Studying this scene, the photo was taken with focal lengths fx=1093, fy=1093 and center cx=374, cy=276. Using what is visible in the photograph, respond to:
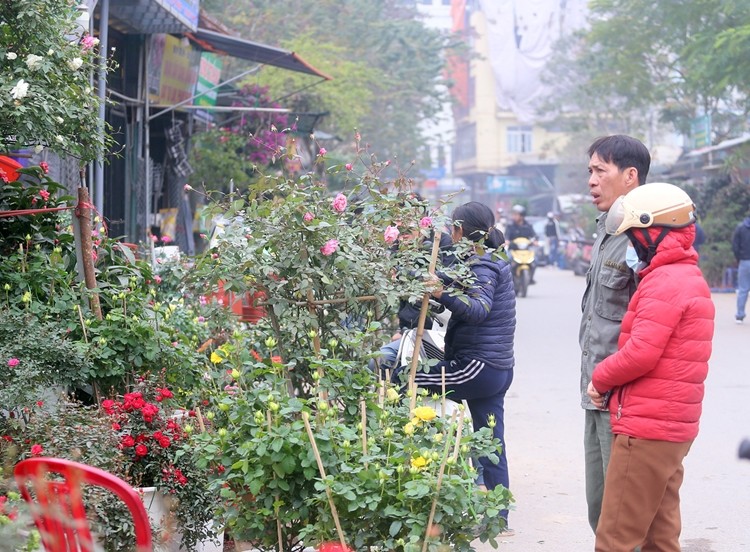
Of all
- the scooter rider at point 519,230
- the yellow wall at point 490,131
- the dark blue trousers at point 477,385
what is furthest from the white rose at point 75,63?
the yellow wall at point 490,131

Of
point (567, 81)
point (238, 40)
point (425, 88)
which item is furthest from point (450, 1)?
point (238, 40)

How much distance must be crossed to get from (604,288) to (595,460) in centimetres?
64

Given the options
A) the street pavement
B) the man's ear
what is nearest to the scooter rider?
the street pavement

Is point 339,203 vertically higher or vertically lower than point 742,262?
higher

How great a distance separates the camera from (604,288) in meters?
3.97

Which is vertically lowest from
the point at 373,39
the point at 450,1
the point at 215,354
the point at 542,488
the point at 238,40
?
the point at 542,488

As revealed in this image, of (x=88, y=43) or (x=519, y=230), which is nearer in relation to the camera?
(x=88, y=43)

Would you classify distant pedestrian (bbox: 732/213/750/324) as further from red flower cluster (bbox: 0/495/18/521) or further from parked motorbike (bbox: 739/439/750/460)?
red flower cluster (bbox: 0/495/18/521)

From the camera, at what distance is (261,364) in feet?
13.6

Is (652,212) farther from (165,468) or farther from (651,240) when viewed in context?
(165,468)

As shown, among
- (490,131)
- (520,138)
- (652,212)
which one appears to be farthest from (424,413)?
(520,138)

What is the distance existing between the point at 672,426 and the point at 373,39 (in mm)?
27553

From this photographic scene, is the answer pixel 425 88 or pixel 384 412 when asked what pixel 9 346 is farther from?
pixel 425 88

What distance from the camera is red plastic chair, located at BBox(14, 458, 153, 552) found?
7.67ft
